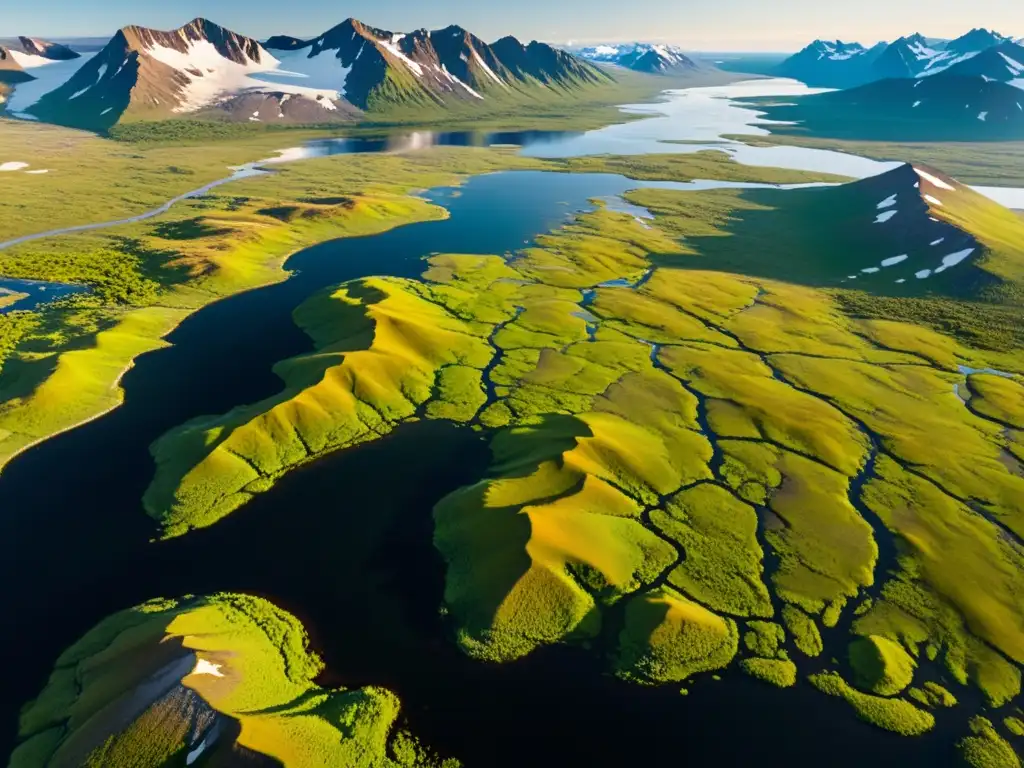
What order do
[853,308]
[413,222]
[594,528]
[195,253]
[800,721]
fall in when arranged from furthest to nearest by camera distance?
[413,222]
[195,253]
[853,308]
[594,528]
[800,721]

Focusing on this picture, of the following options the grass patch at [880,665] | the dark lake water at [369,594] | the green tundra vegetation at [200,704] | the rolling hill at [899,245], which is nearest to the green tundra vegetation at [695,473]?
the grass patch at [880,665]

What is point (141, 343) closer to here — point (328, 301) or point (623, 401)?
point (328, 301)

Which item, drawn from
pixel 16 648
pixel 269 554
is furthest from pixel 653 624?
pixel 16 648

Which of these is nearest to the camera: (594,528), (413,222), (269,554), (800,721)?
(800,721)

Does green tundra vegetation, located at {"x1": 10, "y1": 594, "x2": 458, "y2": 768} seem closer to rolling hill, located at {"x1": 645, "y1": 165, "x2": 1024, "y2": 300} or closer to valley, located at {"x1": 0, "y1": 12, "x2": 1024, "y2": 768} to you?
valley, located at {"x1": 0, "y1": 12, "x2": 1024, "y2": 768}

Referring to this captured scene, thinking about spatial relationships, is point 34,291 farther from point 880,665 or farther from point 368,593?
point 880,665

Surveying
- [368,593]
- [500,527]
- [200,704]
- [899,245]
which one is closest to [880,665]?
[500,527]
